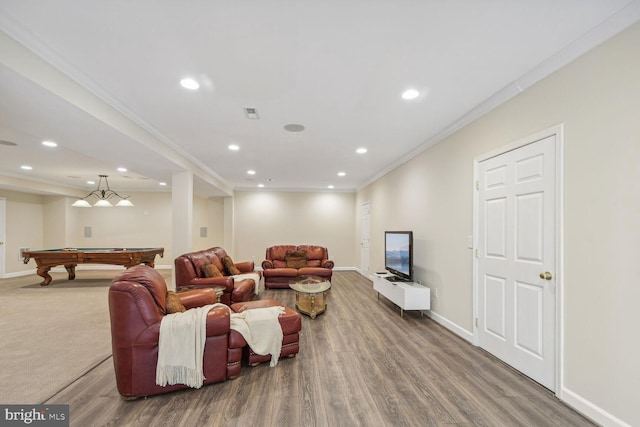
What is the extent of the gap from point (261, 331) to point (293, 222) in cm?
645

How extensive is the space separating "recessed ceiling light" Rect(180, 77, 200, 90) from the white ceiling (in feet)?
0.24

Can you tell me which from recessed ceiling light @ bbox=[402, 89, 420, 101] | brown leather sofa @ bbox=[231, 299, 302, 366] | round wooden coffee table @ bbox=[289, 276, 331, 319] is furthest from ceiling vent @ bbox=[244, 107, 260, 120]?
round wooden coffee table @ bbox=[289, 276, 331, 319]

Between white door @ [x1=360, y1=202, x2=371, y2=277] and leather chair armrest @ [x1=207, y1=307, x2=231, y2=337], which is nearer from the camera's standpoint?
leather chair armrest @ [x1=207, y1=307, x2=231, y2=337]

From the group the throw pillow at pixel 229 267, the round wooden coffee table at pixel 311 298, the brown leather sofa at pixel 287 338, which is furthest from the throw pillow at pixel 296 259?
the brown leather sofa at pixel 287 338

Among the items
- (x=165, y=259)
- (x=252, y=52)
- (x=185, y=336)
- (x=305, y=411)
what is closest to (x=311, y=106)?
(x=252, y=52)

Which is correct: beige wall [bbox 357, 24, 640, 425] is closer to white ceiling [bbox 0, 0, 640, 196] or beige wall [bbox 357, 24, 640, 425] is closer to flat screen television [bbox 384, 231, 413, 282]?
white ceiling [bbox 0, 0, 640, 196]

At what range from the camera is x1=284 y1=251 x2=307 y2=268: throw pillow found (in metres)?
6.74

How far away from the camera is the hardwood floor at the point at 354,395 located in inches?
79.7

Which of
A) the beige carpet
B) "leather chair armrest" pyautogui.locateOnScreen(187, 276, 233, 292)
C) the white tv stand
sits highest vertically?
"leather chair armrest" pyautogui.locateOnScreen(187, 276, 233, 292)

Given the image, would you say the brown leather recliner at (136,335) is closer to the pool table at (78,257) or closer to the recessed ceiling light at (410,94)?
the recessed ceiling light at (410,94)

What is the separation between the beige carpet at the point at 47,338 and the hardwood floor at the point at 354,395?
255 millimetres

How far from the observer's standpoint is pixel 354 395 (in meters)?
2.32

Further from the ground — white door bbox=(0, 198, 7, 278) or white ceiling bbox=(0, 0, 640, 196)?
white ceiling bbox=(0, 0, 640, 196)

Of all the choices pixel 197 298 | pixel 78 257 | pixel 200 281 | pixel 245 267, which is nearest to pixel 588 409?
pixel 197 298
